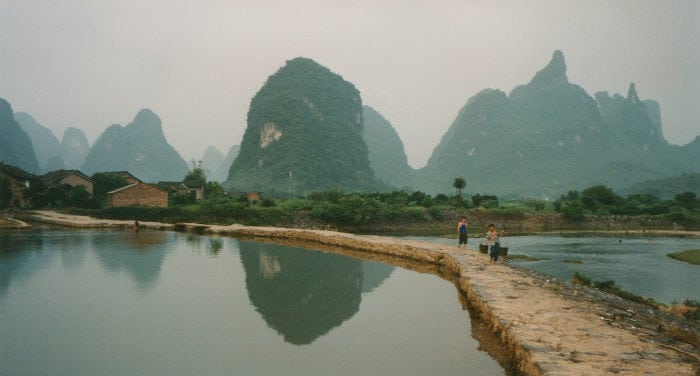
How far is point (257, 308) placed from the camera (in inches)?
369

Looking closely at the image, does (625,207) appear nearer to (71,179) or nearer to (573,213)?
(573,213)

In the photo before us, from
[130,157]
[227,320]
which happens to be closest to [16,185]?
[227,320]

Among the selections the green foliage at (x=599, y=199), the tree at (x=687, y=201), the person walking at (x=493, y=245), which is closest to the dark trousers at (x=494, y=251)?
the person walking at (x=493, y=245)

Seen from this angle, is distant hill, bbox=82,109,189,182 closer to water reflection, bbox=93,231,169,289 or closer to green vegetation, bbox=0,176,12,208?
green vegetation, bbox=0,176,12,208

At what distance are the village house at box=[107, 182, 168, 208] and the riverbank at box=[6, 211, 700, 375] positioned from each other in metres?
33.9

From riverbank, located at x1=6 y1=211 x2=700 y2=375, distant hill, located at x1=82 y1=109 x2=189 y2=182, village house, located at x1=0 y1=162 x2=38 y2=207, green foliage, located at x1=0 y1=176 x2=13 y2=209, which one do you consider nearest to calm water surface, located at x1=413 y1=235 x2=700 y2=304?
riverbank, located at x1=6 y1=211 x2=700 y2=375

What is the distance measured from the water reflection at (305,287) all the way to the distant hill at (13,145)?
123644mm

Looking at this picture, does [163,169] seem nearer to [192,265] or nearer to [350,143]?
[350,143]

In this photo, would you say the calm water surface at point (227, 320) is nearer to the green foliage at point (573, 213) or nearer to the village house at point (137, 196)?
the village house at point (137, 196)

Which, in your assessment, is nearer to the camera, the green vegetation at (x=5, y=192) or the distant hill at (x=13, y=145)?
the green vegetation at (x=5, y=192)

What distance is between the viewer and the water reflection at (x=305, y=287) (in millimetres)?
8461

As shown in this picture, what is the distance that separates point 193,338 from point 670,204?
62.3m

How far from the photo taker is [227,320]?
332 inches

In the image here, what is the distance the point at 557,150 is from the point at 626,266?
162 metres
